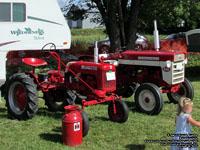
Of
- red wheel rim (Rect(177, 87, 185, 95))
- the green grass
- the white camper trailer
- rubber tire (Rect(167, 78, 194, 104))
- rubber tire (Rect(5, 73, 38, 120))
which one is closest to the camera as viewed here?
the green grass

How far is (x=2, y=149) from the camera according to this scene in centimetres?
438

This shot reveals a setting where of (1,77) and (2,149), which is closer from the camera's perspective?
(2,149)

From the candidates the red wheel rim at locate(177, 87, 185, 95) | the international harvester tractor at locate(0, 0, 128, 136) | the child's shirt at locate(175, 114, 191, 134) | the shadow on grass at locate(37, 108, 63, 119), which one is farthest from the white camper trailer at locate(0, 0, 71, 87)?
the child's shirt at locate(175, 114, 191, 134)

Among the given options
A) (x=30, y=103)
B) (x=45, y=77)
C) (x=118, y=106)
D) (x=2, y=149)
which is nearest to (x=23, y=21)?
(x=45, y=77)

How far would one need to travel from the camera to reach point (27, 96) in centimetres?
550

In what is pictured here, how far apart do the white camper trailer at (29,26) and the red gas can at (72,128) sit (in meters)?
3.61

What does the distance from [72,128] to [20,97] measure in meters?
1.83

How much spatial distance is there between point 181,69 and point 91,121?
226 centimetres

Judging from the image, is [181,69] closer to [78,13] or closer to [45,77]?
[45,77]

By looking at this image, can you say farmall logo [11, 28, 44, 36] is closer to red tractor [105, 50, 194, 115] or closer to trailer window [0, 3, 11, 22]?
trailer window [0, 3, 11, 22]

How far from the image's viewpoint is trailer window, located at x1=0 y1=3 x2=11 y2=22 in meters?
8.42

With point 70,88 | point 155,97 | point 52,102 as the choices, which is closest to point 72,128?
point 70,88

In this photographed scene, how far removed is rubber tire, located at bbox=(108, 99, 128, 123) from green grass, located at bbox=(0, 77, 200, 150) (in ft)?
0.30

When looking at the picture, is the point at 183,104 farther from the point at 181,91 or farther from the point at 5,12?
the point at 5,12
